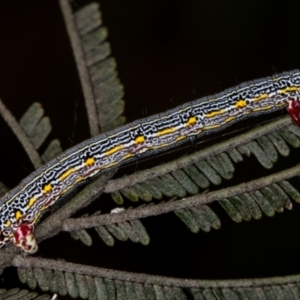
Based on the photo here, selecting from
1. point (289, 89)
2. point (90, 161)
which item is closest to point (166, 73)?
point (289, 89)

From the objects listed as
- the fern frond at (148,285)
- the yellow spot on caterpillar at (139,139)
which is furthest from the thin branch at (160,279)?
the yellow spot on caterpillar at (139,139)

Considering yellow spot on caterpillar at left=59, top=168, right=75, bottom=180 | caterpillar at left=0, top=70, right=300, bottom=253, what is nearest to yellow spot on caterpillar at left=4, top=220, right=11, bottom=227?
caterpillar at left=0, top=70, right=300, bottom=253

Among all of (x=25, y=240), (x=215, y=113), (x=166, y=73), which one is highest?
(x=25, y=240)

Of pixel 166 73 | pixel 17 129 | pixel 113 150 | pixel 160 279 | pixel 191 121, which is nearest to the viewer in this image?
pixel 160 279

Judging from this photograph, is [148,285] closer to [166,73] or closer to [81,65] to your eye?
[81,65]

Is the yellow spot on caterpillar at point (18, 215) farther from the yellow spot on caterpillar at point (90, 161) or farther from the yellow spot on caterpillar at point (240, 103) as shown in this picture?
the yellow spot on caterpillar at point (240, 103)

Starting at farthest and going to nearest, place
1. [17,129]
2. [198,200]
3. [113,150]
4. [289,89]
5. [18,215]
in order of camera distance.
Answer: [289,89] → [113,150] → [18,215] → [17,129] → [198,200]
